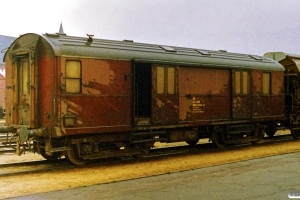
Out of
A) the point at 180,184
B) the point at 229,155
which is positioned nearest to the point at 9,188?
the point at 180,184

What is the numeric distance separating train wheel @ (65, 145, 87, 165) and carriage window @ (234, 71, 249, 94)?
697cm

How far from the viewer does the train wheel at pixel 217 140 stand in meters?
14.5

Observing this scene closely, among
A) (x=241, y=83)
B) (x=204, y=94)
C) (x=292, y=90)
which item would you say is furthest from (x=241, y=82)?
(x=292, y=90)

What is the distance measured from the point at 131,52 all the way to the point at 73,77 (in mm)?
2190

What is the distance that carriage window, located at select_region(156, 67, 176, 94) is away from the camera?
1205cm

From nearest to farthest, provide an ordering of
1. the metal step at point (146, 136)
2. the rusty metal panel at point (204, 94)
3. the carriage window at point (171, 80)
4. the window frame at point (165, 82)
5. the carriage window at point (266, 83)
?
the metal step at point (146, 136)
the window frame at point (165, 82)
the carriage window at point (171, 80)
the rusty metal panel at point (204, 94)
the carriage window at point (266, 83)

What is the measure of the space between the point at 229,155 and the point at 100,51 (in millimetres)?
5759

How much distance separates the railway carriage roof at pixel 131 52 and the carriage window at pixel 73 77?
0.88 feet

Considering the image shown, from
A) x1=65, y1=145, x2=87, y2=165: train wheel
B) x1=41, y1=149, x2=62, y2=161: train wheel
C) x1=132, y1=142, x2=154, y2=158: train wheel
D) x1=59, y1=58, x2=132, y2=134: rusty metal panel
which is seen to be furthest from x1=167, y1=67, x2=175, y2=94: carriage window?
x1=41, y1=149, x2=62, y2=161: train wheel

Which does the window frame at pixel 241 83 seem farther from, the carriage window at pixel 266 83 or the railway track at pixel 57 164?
the railway track at pixel 57 164

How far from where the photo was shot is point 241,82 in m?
15.0

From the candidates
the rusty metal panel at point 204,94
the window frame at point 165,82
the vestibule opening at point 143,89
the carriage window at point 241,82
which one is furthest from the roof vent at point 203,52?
the vestibule opening at point 143,89

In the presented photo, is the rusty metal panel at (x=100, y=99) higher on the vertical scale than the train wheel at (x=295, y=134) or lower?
higher

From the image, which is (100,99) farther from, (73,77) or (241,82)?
(241,82)
